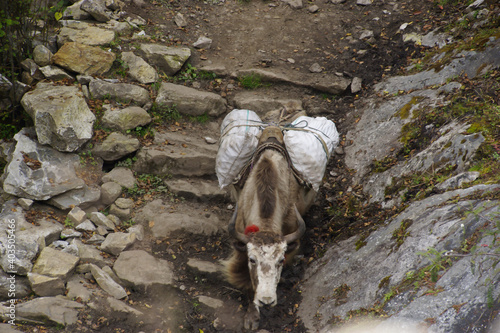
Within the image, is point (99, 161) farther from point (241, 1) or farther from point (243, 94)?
point (241, 1)

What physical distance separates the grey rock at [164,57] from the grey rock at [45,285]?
502cm

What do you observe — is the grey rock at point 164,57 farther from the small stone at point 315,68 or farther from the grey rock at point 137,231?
the grey rock at point 137,231

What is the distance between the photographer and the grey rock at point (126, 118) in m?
7.48

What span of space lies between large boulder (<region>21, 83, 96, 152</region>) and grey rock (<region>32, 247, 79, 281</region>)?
2.04 metres

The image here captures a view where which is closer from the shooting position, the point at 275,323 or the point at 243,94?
the point at 275,323

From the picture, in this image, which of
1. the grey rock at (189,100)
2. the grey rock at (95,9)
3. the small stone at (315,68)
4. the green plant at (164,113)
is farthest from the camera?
the small stone at (315,68)

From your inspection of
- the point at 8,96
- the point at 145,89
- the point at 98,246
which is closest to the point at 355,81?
the point at 145,89

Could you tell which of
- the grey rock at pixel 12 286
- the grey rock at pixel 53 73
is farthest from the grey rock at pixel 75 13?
the grey rock at pixel 12 286

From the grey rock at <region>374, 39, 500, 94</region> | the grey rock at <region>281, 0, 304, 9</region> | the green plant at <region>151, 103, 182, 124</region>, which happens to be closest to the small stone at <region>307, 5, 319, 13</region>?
the grey rock at <region>281, 0, 304, 9</region>

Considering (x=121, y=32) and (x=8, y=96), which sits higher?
(x=121, y=32)

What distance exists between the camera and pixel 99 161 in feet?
23.7

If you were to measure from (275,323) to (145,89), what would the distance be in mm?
5068

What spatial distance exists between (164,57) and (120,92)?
140cm

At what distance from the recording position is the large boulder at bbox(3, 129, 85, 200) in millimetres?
6164
